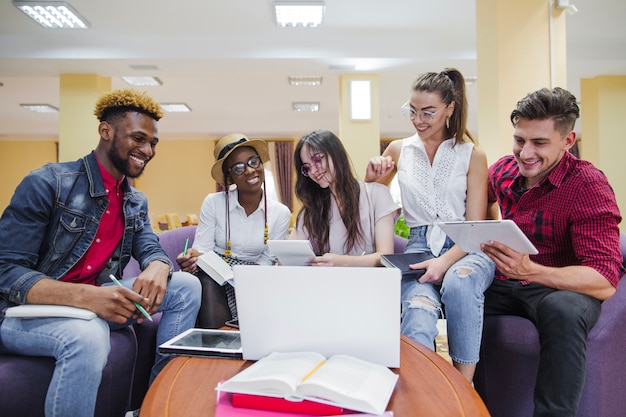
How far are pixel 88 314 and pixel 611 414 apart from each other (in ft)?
6.07

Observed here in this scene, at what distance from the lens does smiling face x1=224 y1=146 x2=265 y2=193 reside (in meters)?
2.42

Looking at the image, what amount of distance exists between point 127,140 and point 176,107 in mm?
7275

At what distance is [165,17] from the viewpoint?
468 centimetres

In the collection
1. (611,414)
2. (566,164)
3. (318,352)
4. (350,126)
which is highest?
(350,126)

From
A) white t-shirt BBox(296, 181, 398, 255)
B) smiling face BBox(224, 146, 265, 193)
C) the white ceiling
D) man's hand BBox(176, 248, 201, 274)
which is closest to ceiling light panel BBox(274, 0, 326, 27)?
the white ceiling

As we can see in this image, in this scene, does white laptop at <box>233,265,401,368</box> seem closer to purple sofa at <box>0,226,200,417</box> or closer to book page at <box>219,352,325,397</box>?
book page at <box>219,352,325,397</box>

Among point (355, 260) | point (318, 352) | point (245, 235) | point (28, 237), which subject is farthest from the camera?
point (245, 235)

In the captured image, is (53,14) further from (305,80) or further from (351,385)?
(351,385)

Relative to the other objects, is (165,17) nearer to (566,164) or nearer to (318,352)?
(566,164)

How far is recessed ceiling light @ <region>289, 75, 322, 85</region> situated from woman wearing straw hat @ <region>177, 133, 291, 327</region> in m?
4.51

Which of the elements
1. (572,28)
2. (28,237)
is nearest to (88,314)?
(28,237)

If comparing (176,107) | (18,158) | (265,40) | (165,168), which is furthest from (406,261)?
(18,158)

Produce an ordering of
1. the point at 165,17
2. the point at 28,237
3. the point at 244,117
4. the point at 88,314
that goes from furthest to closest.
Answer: the point at 244,117 < the point at 165,17 < the point at 28,237 < the point at 88,314

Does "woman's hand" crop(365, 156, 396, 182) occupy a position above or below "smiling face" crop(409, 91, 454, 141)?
below
